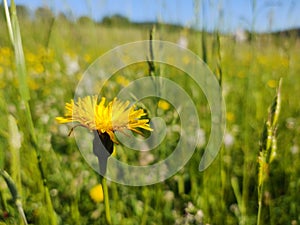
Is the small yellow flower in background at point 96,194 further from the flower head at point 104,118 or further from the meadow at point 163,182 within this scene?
the flower head at point 104,118

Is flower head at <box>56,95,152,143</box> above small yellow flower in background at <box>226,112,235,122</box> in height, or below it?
above

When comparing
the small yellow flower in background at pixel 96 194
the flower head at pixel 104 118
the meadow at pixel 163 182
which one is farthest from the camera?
the small yellow flower in background at pixel 96 194

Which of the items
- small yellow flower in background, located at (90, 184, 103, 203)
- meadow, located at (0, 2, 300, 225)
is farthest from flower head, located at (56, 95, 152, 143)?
small yellow flower in background, located at (90, 184, 103, 203)

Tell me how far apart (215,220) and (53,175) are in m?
0.44

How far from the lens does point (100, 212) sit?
781mm

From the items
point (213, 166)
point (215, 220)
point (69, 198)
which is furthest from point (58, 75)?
point (215, 220)

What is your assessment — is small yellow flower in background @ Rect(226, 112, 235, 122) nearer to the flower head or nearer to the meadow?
the meadow

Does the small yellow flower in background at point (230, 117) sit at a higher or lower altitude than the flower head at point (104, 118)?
lower

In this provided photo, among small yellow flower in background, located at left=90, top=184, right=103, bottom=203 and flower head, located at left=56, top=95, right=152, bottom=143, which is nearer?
flower head, located at left=56, top=95, right=152, bottom=143

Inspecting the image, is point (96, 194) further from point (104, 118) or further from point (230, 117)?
point (230, 117)

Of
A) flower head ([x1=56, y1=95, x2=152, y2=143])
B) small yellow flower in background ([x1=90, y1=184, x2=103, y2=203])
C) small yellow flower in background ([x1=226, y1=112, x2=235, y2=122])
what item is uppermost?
flower head ([x1=56, y1=95, x2=152, y2=143])

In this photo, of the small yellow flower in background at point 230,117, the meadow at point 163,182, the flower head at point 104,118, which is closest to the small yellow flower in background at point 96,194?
the meadow at point 163,182

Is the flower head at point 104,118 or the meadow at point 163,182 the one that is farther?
the meadow at point 163,182

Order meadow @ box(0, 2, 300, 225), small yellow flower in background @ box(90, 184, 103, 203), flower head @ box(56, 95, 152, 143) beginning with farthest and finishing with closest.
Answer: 1. small yellow flower in background @ box(90, 184, 103, 203)
2. meadow @ box(0, 2, 300, 225)
3. flower head @ box(56, 95, 152, 143)
